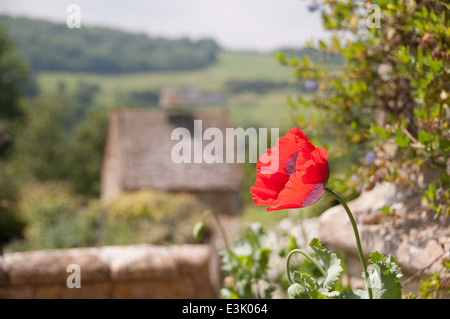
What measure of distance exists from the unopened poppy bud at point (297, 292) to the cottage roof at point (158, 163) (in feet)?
48.2

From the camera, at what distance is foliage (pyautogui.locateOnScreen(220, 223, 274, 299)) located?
6.69ft

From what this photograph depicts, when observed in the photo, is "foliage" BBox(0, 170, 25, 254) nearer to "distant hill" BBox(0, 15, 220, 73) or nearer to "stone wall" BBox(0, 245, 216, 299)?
"stone wall" BBox(0, 245, 216, 299)

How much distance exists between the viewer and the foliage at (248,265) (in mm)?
2039

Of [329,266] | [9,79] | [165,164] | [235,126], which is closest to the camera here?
[329,266]

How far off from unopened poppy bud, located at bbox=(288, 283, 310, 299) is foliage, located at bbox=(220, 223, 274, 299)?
2.75 ft

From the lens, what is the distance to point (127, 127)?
17.6 meters

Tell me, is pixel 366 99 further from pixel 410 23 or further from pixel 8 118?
pixel 8 118

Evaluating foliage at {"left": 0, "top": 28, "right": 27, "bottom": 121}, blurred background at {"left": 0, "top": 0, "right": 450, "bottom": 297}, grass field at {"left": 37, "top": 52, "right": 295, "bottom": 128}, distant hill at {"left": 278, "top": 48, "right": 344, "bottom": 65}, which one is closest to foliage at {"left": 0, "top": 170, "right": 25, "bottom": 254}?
blurred background at {"left": 0, "top": 0, "right": 450, "bottom": 297}

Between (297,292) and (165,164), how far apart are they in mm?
15569

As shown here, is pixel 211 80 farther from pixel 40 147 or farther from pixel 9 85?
pixel 9 85

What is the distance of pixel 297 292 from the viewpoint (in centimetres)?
113

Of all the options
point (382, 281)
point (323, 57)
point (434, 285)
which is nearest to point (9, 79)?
point (323, 57)
